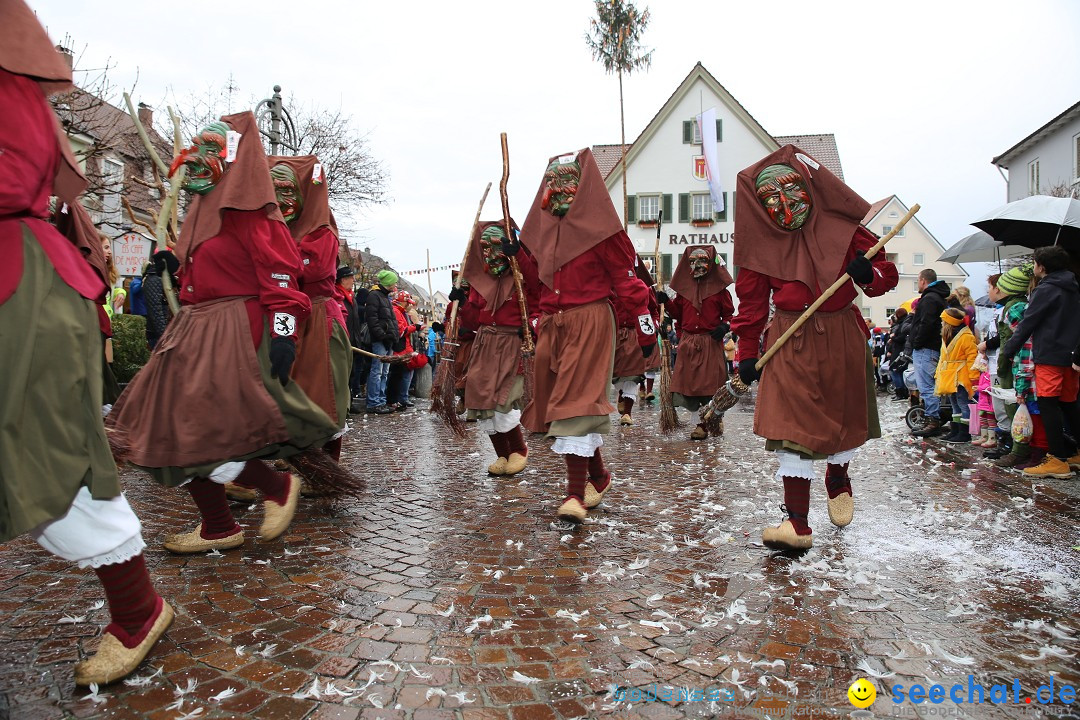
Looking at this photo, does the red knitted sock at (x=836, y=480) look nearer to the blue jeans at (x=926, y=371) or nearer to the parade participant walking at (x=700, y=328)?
the parade participant walking at (x=700, y=328)

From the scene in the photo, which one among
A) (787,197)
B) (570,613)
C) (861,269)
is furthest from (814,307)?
(570,613)

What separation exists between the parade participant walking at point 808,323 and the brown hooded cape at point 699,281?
510 cm

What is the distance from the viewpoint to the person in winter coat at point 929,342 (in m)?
9.99

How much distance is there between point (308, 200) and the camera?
17.6 ft

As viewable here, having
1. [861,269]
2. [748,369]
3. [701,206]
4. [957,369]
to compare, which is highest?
[701,206]

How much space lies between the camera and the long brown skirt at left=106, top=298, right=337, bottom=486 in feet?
12.3

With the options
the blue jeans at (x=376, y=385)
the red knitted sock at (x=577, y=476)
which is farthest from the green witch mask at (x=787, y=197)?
the blue jeans at (x=376, y=385)

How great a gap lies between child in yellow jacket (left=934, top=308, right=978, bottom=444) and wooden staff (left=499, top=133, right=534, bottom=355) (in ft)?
20.0

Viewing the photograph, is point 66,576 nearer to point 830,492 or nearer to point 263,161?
point 263,161

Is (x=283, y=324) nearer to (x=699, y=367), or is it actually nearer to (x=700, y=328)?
(x=699, y=367)

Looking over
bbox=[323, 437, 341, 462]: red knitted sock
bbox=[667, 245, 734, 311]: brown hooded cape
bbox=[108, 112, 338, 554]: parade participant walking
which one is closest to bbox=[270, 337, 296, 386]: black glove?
bbox=[108, 112, 338, 554]: parade participant walking

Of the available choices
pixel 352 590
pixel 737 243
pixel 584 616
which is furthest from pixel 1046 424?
pixel 352 590

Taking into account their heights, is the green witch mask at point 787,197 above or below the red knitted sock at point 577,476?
above

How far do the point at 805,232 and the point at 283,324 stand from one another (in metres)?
3.10
